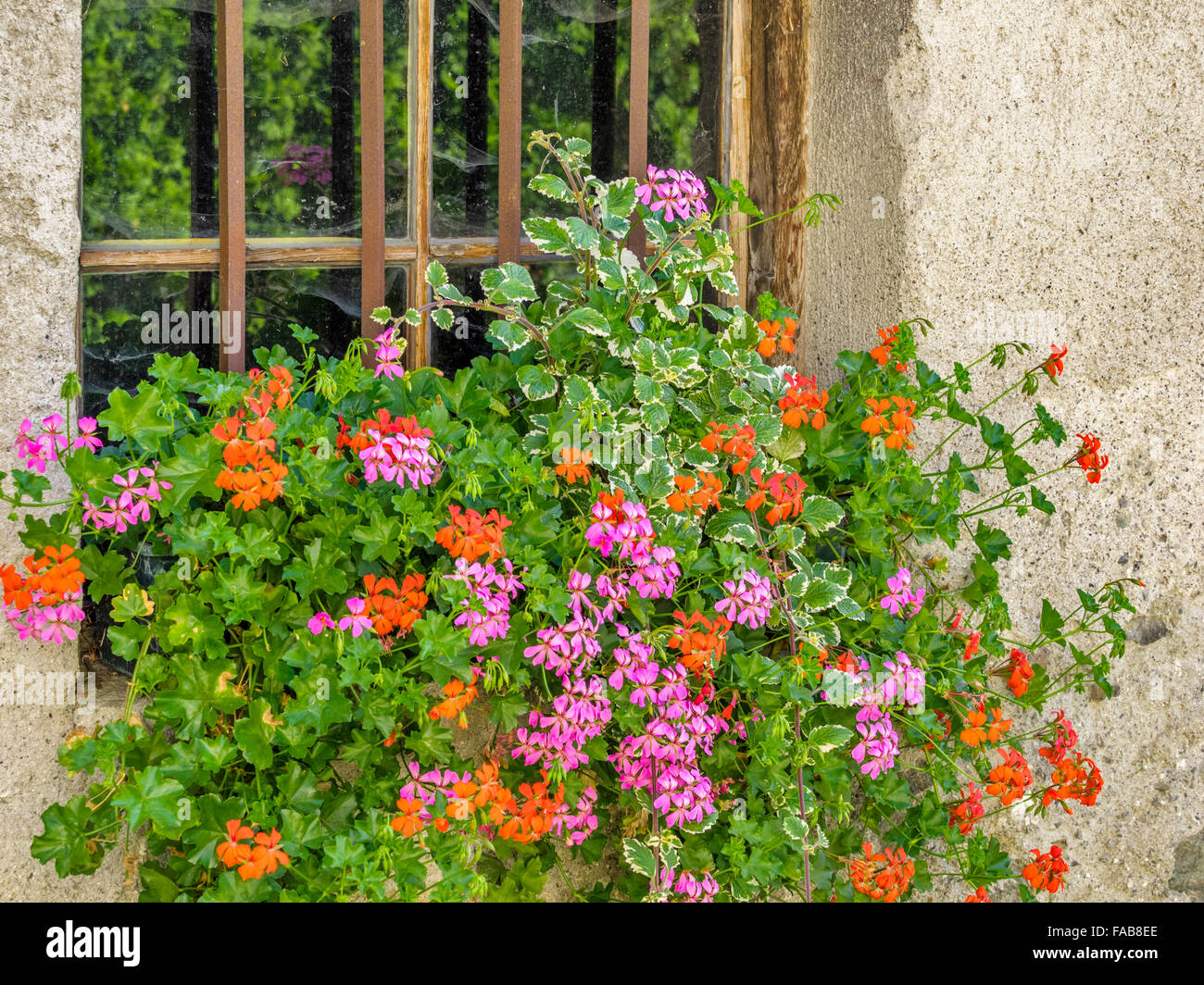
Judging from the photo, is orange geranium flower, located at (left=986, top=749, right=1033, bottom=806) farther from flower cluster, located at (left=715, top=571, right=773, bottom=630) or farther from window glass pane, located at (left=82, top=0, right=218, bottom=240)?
window glass pane, located at (left=82, top=0, right=218, bottom=240)

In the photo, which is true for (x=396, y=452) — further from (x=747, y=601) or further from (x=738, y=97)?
(x=738, y=97)

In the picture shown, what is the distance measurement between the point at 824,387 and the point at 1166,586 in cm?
81

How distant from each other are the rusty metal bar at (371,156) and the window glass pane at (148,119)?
0.27 meters

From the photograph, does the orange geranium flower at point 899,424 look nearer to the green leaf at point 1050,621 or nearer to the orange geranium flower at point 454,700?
the green leaf at point 1050,621

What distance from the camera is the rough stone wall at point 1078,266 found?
1.87 metres

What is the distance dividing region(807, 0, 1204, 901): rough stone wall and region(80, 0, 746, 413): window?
47cm

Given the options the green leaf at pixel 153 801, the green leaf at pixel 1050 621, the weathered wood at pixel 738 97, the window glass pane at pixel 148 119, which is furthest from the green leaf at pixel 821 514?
the window glass pane at pixel 148 119

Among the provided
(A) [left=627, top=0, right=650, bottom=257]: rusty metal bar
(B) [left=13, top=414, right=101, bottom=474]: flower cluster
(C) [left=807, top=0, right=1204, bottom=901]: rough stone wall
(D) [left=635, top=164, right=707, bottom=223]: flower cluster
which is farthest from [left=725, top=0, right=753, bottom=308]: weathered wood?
(B) [left=13, top=414, right=101, bottom=474]: flower cluster

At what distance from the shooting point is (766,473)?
1.65 m

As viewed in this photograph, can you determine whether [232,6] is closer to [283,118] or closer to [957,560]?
[283,118]

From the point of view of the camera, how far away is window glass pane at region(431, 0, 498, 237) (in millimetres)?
1841

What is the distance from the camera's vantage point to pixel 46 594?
1319mm

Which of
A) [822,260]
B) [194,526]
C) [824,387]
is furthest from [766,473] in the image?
[194,526]
